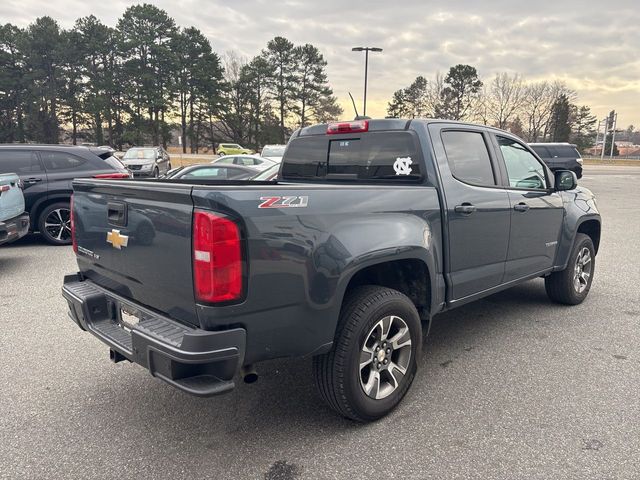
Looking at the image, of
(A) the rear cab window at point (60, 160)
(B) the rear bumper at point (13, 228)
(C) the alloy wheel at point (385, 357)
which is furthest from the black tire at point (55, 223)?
(C) the alloy wheel at point (385, 357)

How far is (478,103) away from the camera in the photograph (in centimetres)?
6384

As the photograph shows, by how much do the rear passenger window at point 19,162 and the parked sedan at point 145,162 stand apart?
37.1ft

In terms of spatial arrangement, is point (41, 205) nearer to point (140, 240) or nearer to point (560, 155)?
point (140, 240)

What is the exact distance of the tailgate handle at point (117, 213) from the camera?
2.61 meters

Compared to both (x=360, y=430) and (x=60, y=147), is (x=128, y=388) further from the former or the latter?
(x=60, y=147)

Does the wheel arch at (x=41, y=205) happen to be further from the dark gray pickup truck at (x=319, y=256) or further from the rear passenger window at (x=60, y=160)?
the dark gray pickup truck at (x=319, y=256)

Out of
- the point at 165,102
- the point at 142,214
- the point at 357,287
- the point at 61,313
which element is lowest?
the point at 61,313

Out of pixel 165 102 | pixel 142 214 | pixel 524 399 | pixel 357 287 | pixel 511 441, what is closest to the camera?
pixel 142 214

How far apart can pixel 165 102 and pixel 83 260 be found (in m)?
55.1

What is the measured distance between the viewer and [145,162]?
20188 mm

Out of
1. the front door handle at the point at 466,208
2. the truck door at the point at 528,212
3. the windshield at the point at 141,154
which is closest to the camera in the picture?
the front door handle at the point at 466,208

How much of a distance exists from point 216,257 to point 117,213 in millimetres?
920

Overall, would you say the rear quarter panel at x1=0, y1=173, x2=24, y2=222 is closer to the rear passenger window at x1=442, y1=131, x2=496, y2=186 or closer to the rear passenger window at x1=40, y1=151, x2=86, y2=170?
the rear passenger window at x1=40, y1=151, x2=86, y2=170

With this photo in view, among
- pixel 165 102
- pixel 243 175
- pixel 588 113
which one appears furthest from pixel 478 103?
pixel 243 175
